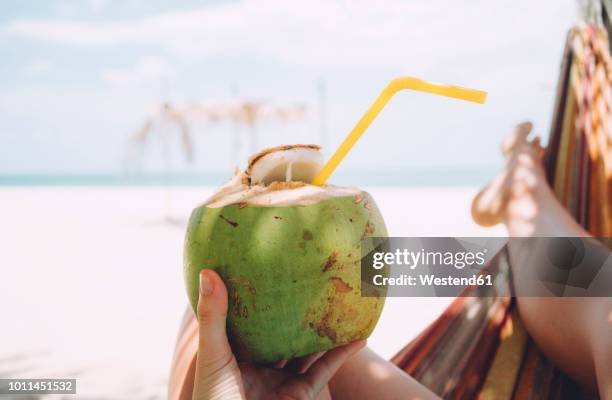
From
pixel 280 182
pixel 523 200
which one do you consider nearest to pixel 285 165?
pixel 280 182

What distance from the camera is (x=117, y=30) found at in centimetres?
5288

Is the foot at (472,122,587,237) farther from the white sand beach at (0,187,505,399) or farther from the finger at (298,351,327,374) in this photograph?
the white sand beach at (0,187,505,399)

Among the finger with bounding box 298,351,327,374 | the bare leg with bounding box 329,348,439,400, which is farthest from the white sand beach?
the finger with bounding box 298,351,327,374

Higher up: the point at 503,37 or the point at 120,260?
the point at 503,37

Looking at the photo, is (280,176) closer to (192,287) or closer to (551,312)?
(192,287)

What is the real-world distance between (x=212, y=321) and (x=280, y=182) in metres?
0.21

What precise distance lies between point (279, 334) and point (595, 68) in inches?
84.7

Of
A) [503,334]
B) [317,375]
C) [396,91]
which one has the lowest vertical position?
[503,334]

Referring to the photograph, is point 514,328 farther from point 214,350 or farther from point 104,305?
point 104,305

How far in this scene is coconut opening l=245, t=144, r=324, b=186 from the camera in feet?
2.30

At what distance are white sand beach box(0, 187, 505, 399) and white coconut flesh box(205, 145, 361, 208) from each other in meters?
1.51

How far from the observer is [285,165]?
712mm

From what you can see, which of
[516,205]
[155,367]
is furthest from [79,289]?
[516,205]

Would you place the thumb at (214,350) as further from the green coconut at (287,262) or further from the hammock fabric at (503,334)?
the hammock fabric at (503,334)
